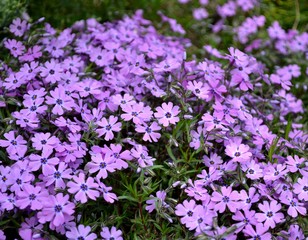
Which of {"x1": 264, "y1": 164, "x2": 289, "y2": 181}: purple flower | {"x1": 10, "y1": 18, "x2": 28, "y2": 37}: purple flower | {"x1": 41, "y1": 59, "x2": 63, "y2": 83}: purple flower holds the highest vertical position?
{"x1": 10, "y1": 18, "x2": 28, "y2": 37}: purple flower

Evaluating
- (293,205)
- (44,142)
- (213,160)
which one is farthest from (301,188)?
(44,142)

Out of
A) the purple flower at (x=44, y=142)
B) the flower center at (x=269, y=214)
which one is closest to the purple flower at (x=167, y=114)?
the purple flower at (x=44, y=142)

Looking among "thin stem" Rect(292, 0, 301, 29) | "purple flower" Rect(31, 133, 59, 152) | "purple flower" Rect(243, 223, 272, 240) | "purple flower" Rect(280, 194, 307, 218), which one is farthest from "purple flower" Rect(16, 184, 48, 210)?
"thin stem" Rect(292, 0, 301, 29)

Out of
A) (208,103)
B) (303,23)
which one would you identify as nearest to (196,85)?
(208,103)

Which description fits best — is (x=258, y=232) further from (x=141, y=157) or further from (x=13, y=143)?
(x=13, y=143)

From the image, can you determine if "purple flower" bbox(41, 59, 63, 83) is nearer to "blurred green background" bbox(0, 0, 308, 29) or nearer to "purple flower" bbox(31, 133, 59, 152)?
"purple flower" bbox(31, 133, 59, 152)

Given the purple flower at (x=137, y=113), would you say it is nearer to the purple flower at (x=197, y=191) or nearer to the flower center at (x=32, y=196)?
the purple flower at (x=197, y=191)

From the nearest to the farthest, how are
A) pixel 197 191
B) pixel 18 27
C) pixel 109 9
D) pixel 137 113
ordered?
pixel 197 191, pixel 137 113, pixel 18 27, pixel 109 9
